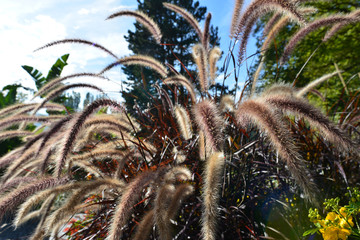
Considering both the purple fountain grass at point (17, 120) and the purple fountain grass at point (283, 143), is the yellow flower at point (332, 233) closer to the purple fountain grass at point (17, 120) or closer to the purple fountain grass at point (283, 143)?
the purple fountain grass at point (283, 143)

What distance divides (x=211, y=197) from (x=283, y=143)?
0.29 metres

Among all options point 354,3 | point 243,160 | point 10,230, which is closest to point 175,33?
point 354,3

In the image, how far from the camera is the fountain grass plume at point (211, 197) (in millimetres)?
874

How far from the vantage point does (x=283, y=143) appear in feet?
2.80

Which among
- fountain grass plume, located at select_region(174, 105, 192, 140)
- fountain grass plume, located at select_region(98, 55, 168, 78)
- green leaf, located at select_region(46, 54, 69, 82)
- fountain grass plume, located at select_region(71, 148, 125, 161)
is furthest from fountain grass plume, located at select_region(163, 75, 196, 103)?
green leaf, located at select_region(46, 54, 69, 82)

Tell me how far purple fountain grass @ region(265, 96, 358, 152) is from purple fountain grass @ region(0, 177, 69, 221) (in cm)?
106

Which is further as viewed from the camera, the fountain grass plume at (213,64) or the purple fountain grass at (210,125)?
the fountain grass plume at (213,64)

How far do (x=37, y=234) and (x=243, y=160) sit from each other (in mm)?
1142

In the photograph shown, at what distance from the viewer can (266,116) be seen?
3.06 ft

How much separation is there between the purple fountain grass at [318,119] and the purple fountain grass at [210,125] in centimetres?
25

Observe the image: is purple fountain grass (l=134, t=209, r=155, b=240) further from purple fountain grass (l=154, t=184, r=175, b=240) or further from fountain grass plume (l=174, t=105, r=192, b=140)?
fountain grass plume (l=174, t=105, r=192, b=140)

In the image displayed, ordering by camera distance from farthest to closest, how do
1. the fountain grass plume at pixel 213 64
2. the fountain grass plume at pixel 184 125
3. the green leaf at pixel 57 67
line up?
1. the green leaf at pixel 57 67
2. the fountain grass plume at pixel 213 64
3. the fountain grass plume at pixel 184 125

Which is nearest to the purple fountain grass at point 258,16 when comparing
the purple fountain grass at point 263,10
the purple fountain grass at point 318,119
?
the purple fountain grass at point 263,10

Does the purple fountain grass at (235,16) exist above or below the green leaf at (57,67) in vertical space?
below
